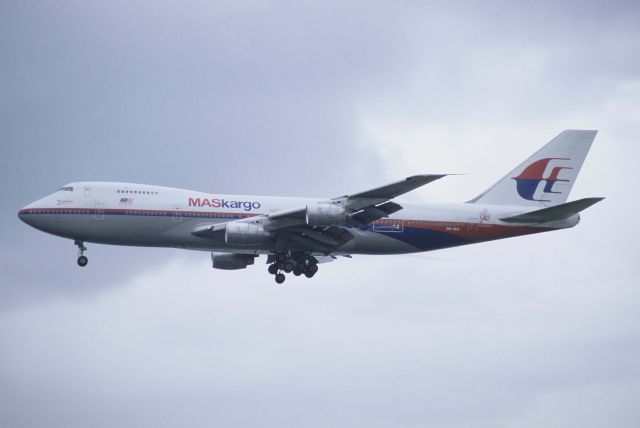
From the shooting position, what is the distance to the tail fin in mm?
59062

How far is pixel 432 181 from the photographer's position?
47875 millimetres

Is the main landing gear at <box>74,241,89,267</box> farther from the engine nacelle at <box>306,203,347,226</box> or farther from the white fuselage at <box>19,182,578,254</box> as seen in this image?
the engine nacelle at <box>306,203,347,226</box>

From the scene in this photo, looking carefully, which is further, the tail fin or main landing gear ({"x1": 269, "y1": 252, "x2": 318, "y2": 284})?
the tail fin

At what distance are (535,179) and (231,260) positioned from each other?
62.2 feet

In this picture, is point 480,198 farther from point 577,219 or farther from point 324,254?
point 324,254

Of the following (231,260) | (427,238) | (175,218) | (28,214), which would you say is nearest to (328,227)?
(427,238)

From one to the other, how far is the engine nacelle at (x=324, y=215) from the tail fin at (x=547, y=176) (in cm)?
1158

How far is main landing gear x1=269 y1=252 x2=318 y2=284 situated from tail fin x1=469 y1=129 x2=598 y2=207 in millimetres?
10827

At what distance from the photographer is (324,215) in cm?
5075

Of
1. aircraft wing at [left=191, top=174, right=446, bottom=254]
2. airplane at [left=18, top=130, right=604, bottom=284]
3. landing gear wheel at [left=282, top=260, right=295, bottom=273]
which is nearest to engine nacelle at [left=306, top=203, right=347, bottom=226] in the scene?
airplane at [left=18, top=130, right=604, bottom=284]

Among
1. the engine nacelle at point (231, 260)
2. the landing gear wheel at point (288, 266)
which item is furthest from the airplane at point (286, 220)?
the engine nacelle at point (231, 260)

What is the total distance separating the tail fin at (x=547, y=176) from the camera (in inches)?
2325

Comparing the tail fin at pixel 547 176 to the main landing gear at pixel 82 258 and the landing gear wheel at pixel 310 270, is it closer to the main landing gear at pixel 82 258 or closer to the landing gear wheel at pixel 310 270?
the landing gear wheel at pixel 310 270

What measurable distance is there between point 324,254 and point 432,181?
10524 millimetres
